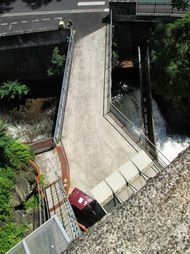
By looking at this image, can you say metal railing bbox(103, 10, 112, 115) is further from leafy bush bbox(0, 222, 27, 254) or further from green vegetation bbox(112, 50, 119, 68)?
leafy bush bbox(0, 222, 27, 254)

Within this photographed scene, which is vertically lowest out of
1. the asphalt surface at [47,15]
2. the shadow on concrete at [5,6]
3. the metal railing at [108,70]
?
the metal railing at [108,70]

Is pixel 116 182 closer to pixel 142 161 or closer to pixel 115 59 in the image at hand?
pixel 142 161

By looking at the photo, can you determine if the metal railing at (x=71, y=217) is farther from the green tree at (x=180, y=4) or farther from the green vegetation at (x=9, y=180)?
the green tree at (x=180, y=4)

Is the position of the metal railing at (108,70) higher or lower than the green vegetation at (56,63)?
lower

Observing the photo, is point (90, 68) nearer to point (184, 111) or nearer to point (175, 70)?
point (175, 70)

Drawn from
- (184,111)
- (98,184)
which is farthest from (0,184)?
(184,111)

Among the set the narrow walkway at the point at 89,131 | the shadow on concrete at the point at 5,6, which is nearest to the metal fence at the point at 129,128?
the narrow walkway at the point at 89,131

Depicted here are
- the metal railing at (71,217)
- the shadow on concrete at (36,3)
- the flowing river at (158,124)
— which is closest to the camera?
the metal railing at (71,217)
